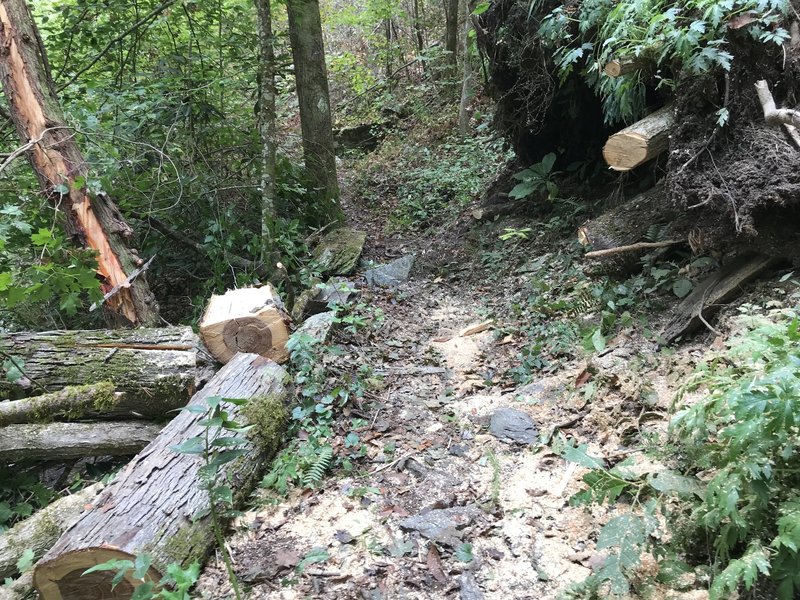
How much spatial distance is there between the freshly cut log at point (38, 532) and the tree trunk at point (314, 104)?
5.22 metres

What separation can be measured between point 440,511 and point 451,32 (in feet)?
42.3

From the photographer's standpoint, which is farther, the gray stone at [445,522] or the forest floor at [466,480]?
the gray stone at [445,522]

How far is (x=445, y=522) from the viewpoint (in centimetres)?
292

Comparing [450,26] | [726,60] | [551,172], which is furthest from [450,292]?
[450,26]

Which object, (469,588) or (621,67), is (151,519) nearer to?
(469,588)

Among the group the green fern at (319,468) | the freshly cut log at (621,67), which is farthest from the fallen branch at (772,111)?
the green fern at (319,468)

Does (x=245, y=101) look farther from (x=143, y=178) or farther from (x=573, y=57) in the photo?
(x=573, y=57)

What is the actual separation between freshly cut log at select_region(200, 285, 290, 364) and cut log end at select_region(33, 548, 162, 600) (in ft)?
7.10

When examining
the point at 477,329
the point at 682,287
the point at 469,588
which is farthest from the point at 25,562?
the point at 682,287

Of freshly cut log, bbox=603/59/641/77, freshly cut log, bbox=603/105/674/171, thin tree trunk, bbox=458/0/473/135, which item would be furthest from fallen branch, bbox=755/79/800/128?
thin tree trunk, bbox=458/0/473/135

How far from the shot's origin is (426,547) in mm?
2758

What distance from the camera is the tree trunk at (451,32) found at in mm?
12461

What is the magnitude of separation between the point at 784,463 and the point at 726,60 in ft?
9.59

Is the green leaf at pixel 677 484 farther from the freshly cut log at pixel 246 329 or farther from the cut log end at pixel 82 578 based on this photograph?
the freshly cut log at pixel 246 329
